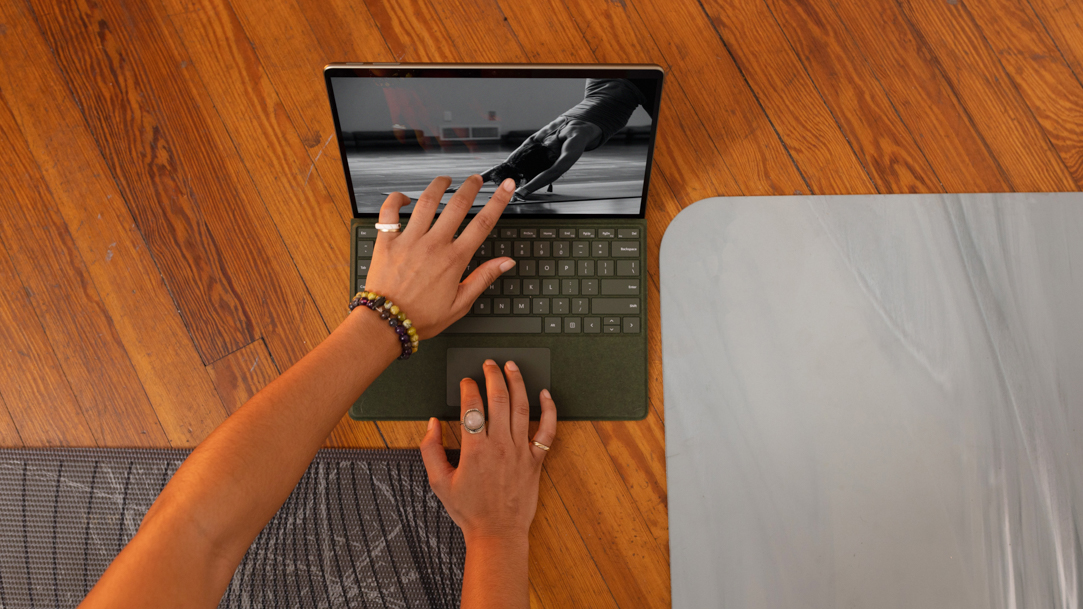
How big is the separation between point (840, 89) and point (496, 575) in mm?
829

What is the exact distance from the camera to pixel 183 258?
0.81 meters

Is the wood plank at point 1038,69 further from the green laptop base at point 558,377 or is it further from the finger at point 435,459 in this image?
the finger at point 435,459

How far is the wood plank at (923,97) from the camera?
806mm

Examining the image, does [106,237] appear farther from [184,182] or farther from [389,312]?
[389,312]

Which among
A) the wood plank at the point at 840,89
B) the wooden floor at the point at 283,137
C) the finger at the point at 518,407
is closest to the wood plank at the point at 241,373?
the wooden floor at the point at 283,137

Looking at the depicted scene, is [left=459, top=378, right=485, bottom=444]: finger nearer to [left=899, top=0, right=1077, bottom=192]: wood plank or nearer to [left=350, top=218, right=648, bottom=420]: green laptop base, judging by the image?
[left=350, top=218, right=648, bottom=420]: green laptop base

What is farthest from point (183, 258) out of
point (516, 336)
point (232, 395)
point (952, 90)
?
point (952, 90)

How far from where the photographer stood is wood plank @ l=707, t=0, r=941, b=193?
81 cm

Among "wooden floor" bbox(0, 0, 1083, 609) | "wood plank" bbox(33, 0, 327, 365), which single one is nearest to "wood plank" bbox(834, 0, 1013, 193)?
"wooden floor" bbox(0, 0, 1083, 609)

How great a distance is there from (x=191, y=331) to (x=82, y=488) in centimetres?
26

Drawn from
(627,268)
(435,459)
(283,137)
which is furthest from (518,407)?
(283,137)

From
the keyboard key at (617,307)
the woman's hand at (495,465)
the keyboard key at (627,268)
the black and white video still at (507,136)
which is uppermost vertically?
the black and white video still at (507,136)

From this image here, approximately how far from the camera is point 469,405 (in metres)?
0.73

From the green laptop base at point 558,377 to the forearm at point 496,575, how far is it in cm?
18
